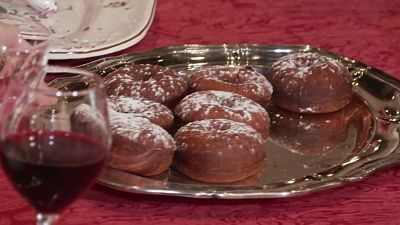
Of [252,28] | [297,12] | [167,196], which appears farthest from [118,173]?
[297,12]

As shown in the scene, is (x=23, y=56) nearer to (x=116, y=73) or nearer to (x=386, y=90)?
(x=116, y=73)

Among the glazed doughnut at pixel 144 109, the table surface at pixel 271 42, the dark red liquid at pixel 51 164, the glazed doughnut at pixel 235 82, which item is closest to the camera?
the dark red liquid at pixel 51 164

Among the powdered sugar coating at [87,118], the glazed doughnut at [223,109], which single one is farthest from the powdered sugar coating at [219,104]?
the powdered sugar coating at [87,118]

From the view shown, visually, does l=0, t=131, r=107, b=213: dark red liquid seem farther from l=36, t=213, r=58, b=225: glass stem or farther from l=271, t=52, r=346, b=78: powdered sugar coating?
l=271, t=52, r=346, b=78: powdered sugar coating

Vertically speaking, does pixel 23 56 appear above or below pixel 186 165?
above

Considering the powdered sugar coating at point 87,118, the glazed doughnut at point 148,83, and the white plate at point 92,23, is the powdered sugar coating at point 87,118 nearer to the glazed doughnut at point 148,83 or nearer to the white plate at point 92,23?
the glazed doughnut at point 148,83
